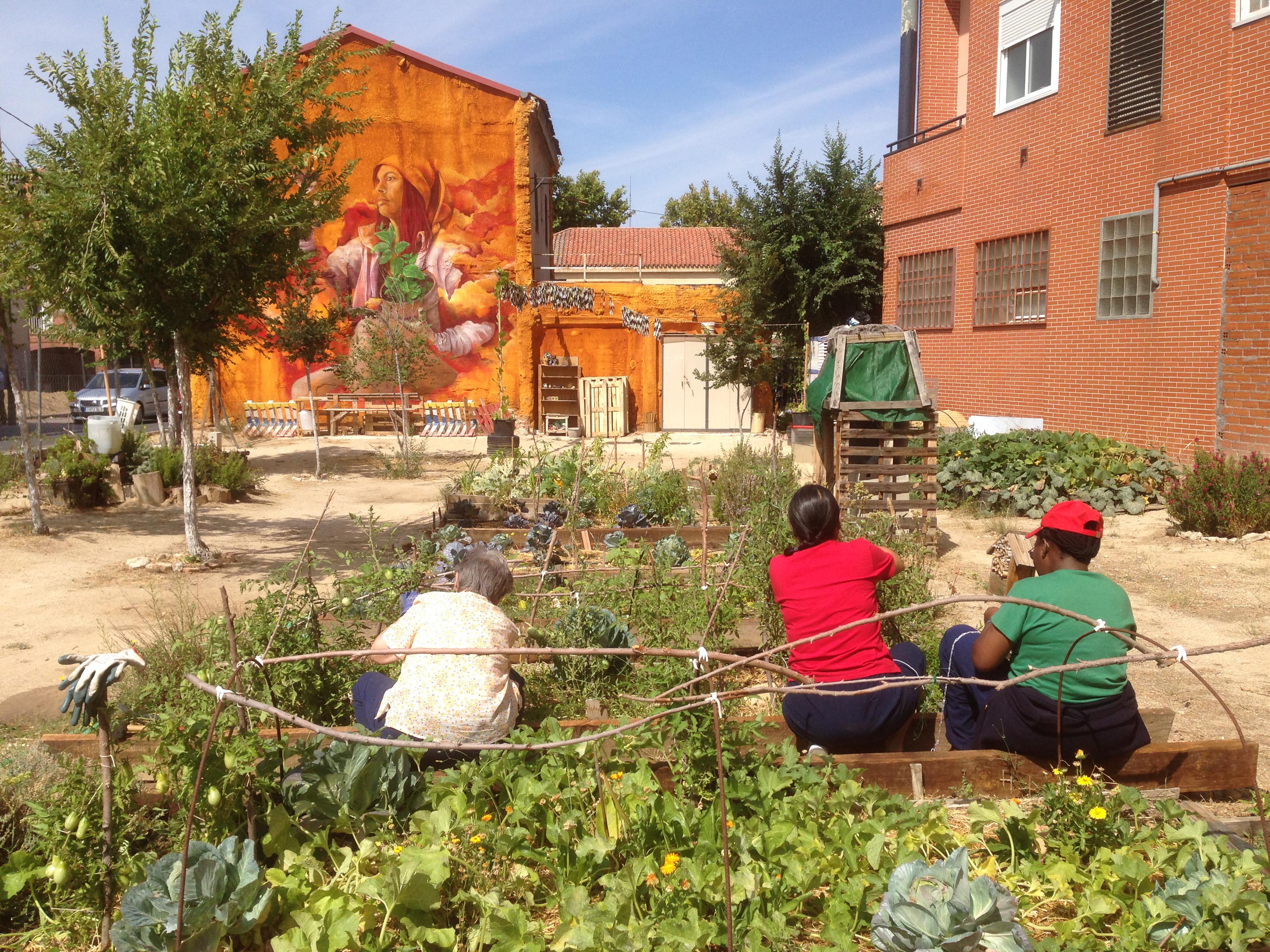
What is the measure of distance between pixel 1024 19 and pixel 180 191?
1368 cm

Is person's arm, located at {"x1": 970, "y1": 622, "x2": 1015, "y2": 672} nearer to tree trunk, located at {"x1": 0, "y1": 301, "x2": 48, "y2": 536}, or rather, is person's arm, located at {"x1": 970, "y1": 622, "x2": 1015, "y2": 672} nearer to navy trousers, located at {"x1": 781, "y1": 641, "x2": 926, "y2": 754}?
navy trousers, located at {"x1": 781, "y1": 641, "x2": 926, "y2": 754}

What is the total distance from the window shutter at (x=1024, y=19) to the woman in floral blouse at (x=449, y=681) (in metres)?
15.8

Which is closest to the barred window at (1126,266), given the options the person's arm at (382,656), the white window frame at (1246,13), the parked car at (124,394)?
the white window frame at (1246,13)

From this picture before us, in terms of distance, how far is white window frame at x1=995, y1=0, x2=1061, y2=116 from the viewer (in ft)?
50.7

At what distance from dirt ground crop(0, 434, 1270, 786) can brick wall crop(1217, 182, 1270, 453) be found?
1.69m

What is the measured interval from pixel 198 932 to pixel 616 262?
32.8m

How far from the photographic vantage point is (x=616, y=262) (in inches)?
1352

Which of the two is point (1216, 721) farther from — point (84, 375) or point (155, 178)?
point (84, 375)

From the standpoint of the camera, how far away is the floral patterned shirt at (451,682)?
3.69m

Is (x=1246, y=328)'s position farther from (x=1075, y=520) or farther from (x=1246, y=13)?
(x=1075, y=520)

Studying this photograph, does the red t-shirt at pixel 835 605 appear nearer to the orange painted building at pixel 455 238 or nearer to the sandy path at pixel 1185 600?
the sandy path at pixel 1185 600

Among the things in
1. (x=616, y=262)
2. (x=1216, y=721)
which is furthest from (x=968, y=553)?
(x=616, y=262)

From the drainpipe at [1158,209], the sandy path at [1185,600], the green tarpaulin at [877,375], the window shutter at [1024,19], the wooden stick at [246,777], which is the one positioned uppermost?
the window shutter at [1024,19]

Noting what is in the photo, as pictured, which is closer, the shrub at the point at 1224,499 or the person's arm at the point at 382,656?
the person's arm at the point at 382,656
